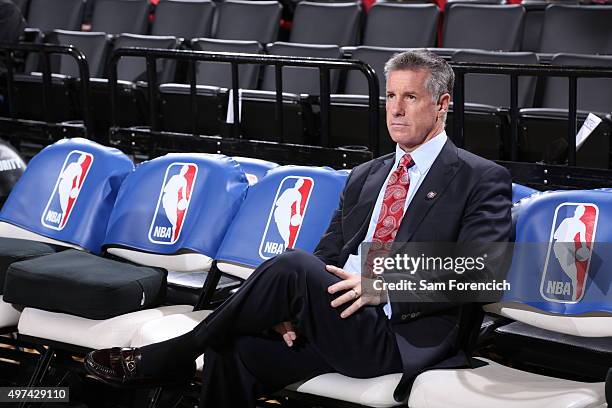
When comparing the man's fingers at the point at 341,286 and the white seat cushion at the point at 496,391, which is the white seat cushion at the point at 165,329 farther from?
the white seat cushion at the point at 496,391

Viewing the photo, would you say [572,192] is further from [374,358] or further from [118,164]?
[118,164]

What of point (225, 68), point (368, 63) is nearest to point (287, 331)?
point (368, 63)

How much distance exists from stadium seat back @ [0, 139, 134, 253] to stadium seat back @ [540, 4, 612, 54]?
2.83 m

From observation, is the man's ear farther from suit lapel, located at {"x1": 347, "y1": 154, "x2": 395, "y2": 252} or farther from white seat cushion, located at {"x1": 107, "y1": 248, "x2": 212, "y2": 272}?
white seat cushion, located at {"x1": 107, "y1": 248, "x2": 212, "y2": 272}

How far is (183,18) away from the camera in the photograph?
23.4ft

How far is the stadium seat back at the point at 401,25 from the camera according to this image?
6.21 meters

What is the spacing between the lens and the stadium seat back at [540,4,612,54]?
5.49 meters

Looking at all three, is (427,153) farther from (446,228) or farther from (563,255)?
(563,255)

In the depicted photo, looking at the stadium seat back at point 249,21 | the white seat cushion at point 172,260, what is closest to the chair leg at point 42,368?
the white seat cushion at point 172,260

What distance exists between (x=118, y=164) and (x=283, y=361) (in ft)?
4.38

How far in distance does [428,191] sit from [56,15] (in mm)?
5635

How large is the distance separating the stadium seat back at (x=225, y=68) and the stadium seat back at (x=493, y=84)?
1.43m

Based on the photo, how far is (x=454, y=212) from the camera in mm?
2973

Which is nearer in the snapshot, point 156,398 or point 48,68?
point 156,398
